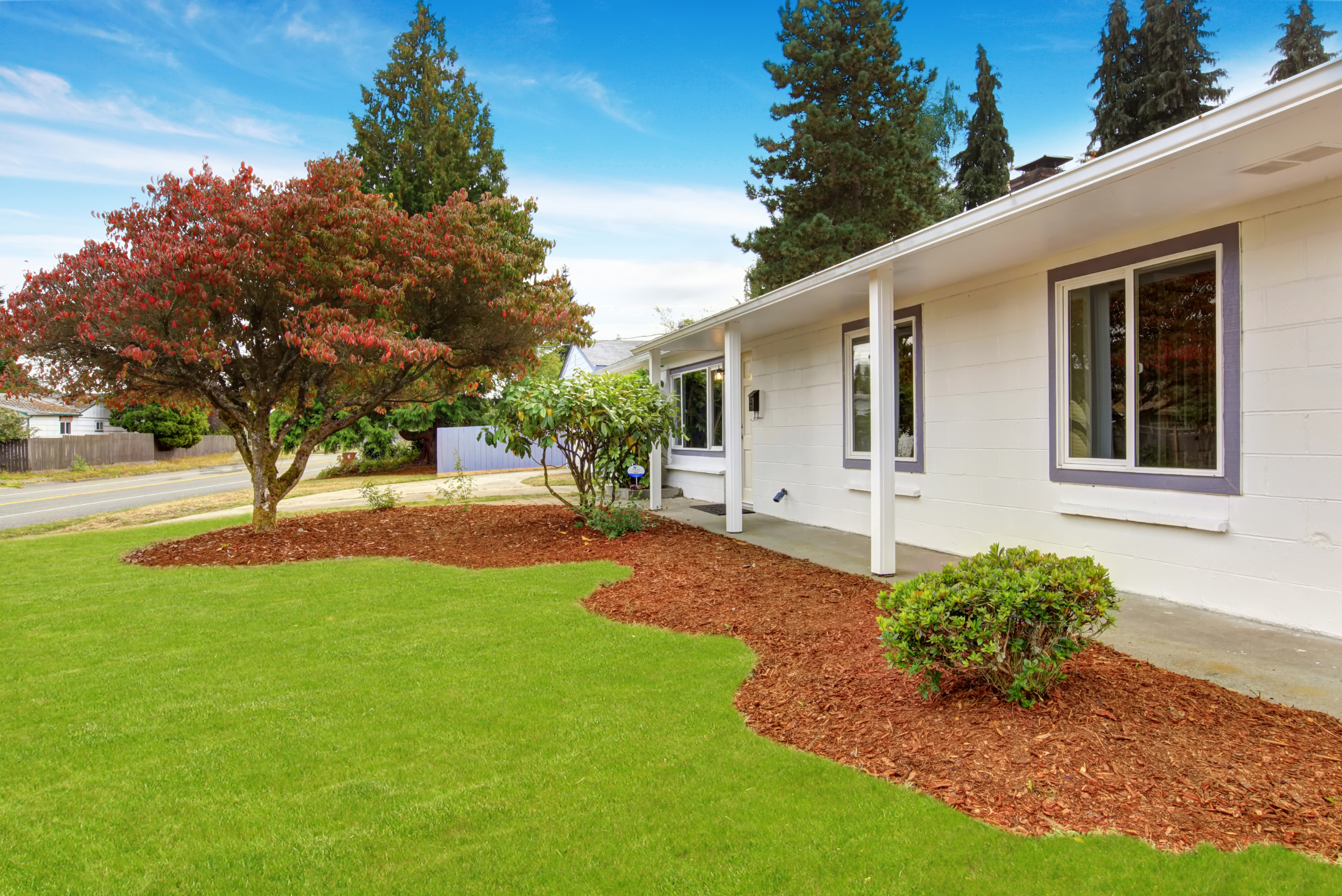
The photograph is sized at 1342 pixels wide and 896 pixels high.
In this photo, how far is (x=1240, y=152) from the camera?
382 cm

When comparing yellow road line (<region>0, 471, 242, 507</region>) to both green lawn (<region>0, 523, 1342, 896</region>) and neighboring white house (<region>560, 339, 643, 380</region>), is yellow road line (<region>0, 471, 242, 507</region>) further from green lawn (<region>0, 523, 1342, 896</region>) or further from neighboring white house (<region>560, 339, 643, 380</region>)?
green lawn (<region>0, 523, 1342, 896</region>)

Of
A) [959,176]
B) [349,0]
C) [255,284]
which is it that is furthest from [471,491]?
[959,176]

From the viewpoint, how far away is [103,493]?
18406 mm

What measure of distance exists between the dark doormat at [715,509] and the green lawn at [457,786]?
6012mm

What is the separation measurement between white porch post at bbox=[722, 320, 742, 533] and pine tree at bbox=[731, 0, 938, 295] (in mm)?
11138

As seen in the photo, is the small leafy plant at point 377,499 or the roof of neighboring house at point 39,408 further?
the roof of neighboring house at point 39,408

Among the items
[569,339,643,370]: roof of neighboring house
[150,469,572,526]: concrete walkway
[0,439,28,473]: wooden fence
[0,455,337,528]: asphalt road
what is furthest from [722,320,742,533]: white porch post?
[0,439,28,473]: wooden fence

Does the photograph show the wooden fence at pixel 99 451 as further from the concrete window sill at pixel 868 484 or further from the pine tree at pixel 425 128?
the concrete window sill at pixel 868 484

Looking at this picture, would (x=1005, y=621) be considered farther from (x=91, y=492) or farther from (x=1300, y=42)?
(x=1300, y=42)

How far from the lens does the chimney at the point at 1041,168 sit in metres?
6.49

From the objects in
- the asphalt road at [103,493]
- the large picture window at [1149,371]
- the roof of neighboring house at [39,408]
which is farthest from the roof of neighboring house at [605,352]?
the roof of neighboring house at [39,408]

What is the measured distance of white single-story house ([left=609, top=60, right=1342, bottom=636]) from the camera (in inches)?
170

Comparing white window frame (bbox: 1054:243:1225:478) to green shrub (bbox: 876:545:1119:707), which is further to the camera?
white window frame (bbox: 1054:243:1225:478)

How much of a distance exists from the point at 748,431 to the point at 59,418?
131 ft
